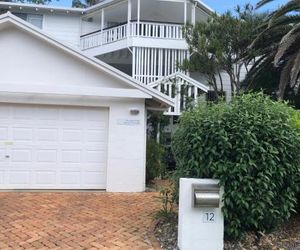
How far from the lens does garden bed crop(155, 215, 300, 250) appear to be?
652cm

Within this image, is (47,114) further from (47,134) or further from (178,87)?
(178,87)

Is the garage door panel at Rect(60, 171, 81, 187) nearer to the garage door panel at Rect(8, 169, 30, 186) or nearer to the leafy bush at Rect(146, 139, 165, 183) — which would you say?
the garage door panel at Rect(8, 169, 30, 186)

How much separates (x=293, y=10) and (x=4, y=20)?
10496 mm

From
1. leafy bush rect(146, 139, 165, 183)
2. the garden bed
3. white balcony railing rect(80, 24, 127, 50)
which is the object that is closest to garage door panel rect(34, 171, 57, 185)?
leafy bush rect(146, 139, 165, 183)

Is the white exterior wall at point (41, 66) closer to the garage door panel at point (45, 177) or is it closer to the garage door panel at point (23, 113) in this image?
the garage door panel at point (23, 113)

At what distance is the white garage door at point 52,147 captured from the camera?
11.4 meters

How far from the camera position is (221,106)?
6.93 metres

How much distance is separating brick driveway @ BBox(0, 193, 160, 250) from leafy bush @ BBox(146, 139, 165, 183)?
110 inches

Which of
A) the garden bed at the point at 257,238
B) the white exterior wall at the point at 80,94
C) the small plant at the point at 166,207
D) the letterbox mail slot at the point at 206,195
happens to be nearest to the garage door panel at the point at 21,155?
the white exterior wall at the point at 80,94

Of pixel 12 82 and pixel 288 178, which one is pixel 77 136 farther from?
pixel 288 178

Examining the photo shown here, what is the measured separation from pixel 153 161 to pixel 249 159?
7319 millimetres

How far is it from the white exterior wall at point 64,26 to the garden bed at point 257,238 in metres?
18.6

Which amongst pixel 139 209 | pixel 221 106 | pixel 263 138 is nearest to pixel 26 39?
pixel 139 209

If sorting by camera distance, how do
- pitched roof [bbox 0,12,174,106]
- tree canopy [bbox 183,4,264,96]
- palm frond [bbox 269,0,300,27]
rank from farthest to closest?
tree canopy [bbox 183,4,264,96] → palm frond [bbox 269,0,300,27] → pitched roof [bbox 0,12,174,106]
